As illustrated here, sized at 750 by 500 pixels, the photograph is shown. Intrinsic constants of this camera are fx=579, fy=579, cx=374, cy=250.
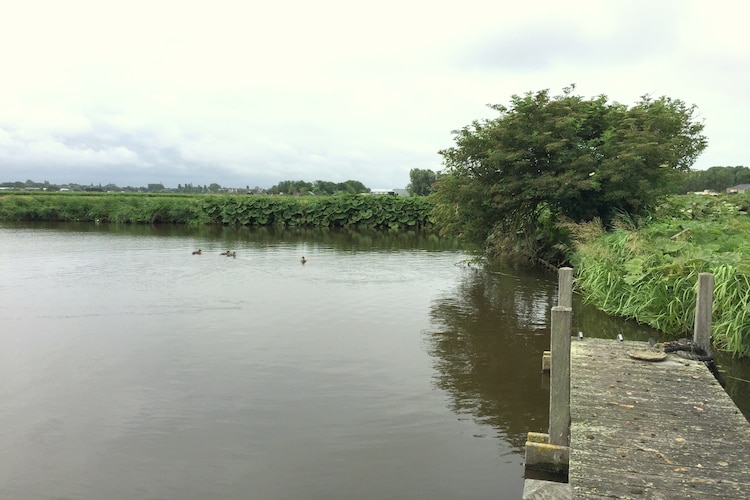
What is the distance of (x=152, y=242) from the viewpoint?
2886 cm

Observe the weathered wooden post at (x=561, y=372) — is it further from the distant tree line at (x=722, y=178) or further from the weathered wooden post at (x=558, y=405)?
the distant tree line at (x=722, y=178)

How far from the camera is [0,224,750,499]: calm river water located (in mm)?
5641

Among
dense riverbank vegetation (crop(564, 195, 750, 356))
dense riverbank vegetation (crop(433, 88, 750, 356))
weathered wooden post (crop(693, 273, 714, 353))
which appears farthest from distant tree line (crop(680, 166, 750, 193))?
weathered wooden post (crop(693, 273, 714, 353))

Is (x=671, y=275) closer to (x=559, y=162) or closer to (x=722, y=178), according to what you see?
(x=559, y=162)

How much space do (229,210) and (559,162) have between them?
33.8m

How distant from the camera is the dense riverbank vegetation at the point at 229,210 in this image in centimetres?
4462

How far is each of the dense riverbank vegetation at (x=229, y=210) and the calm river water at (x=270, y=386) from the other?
2779 centimetres

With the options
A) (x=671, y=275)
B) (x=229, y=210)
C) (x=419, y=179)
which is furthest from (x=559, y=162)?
(x=419, y=179)

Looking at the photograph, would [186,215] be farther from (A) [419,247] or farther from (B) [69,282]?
(B) [69,282]

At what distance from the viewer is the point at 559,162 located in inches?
671

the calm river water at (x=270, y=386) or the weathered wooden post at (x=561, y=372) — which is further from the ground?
the weathered wooden post at (x=561, y=372)

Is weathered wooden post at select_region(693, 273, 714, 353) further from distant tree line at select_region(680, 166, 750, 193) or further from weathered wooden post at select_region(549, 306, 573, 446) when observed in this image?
distant tree line at select_region(680, 166, 750, 193)

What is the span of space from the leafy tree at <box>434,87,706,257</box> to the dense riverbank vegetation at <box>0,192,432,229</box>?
25019 mm

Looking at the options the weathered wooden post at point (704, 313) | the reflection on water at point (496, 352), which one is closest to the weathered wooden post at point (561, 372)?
the reflection on water at point (496, 352)
